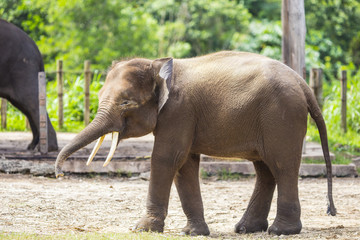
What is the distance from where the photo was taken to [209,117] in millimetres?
6125

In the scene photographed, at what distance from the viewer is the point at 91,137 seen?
5.75 meters

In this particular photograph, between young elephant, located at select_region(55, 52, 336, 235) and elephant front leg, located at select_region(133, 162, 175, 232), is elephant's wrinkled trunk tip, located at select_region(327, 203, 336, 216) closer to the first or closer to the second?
young elephant, located at select_region(55, 52, 336, 235)

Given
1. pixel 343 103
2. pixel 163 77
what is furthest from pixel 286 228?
pixel 343 103

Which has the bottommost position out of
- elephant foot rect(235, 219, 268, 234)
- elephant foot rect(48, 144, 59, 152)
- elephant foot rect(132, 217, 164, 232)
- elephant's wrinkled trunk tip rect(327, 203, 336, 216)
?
elephant foot rect(48, 144, 59, 152)

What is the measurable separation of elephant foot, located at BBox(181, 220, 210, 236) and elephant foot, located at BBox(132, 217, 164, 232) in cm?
28

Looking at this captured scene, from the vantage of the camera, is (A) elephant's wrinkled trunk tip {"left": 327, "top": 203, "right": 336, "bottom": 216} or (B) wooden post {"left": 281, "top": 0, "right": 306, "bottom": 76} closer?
(A) elephant's wrinkled trunk tip {"left": 327, "top": 203, "right": 336, "bottom": 216}

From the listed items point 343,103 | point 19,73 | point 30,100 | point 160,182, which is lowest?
point 343,103

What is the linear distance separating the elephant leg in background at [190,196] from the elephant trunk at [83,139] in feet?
2.96

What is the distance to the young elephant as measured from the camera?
598 cm

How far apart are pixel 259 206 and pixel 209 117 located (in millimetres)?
1047

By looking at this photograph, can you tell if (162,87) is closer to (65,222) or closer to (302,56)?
(65,222)

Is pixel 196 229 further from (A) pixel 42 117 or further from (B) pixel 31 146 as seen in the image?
(B) pixel 31 146

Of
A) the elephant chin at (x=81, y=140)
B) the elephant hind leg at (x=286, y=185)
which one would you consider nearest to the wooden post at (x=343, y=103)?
the elephant hind leg at (x=286, y=185)

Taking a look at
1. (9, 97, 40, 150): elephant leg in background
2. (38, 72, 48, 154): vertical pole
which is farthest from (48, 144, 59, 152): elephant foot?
(9, 97, 40, 150): elephant leg in background
